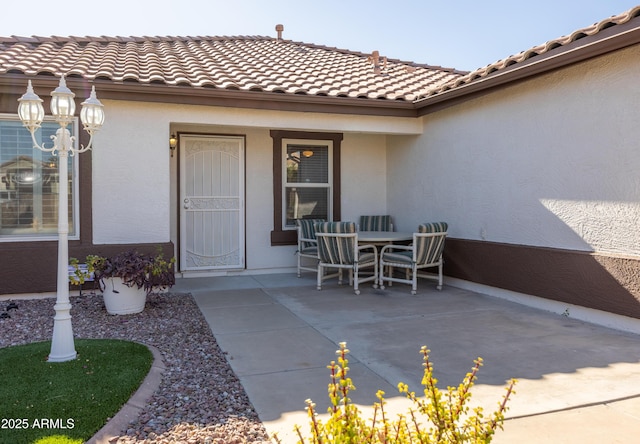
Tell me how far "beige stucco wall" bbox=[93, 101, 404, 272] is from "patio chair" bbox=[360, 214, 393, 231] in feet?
5.16

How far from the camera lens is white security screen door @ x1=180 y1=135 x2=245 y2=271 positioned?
8445 mm

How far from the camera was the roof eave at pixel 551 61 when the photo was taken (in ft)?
15.5

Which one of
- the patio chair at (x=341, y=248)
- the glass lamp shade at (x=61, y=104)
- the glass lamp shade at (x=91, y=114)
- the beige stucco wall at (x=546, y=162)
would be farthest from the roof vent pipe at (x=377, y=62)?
the glass lamp shade at (x=61, y=104)

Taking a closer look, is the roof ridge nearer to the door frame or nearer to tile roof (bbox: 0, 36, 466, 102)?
tile roof (bbox: 0, 36, 466, 102)

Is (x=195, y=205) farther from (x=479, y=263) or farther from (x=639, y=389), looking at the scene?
(x=639, y=389)

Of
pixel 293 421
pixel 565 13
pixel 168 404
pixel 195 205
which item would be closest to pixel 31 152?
pixel 195 205

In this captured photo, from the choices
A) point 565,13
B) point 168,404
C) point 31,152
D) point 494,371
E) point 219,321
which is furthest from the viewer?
point 565,13

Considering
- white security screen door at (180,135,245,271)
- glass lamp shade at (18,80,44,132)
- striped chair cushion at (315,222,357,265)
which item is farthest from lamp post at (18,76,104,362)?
white security screen door at (180,135,245,271)

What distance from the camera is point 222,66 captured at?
8.56m

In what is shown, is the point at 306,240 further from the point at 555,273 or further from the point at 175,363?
the point at 175,363

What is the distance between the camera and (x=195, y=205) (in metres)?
8.52

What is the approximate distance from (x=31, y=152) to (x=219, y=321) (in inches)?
138

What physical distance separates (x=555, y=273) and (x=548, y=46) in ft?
8.60

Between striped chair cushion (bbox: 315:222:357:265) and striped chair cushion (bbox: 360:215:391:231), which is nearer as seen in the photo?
striped chair cushion (bbox: 315:222:357:265)
